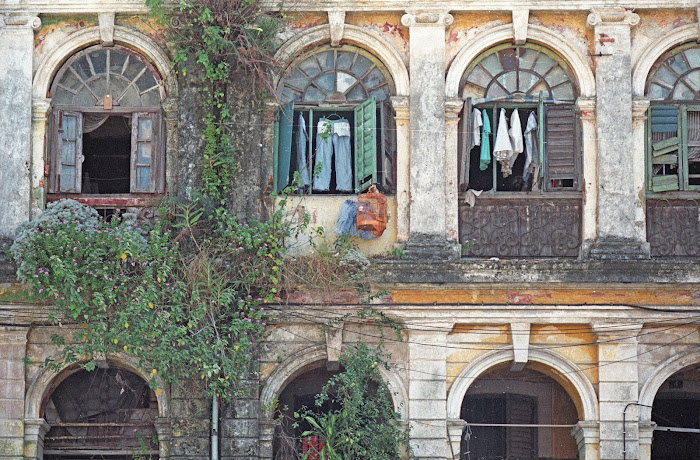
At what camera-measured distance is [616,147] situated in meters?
14.4

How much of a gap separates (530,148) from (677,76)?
6.30 ft

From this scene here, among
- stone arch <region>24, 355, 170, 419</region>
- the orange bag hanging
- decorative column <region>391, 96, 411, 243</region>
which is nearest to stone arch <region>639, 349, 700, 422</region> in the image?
decorative column <region>391, 96, 411, 243</region>

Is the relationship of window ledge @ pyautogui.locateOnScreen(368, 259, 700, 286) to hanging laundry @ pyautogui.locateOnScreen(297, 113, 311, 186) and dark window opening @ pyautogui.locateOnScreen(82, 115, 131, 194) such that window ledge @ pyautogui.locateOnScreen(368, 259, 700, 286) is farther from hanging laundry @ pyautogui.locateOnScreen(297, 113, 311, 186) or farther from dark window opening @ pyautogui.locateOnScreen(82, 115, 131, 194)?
dark window opening @ pyautogui.locateOnScreen(82, 115, 131, 194)

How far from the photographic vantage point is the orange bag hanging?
45.8ft

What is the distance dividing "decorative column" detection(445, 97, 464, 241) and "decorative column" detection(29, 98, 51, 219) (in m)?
4.51

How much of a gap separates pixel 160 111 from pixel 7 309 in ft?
9.21

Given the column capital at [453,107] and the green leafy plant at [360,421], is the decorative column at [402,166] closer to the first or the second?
the column capital at [453,107]

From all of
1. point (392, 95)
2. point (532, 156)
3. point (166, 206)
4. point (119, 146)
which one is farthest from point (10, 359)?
point (532, 156)

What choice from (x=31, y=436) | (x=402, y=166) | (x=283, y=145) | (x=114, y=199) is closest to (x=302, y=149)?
(x=283, y=145)

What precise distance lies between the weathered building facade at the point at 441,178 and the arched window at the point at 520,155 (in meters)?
0.02

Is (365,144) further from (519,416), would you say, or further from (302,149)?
(519,416)

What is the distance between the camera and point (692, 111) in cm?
1469

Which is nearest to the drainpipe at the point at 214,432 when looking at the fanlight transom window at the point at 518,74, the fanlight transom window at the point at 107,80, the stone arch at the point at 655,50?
the fanlight transom window at the point at 107,80

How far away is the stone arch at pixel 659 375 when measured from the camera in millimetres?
14039
